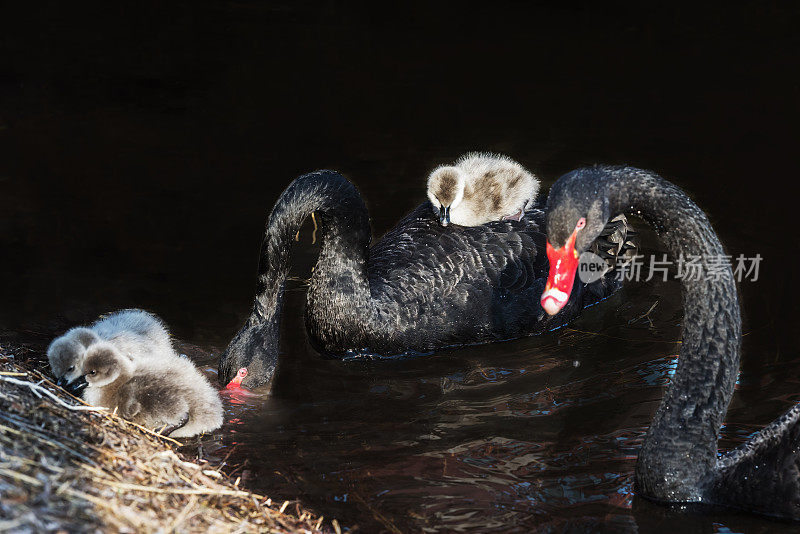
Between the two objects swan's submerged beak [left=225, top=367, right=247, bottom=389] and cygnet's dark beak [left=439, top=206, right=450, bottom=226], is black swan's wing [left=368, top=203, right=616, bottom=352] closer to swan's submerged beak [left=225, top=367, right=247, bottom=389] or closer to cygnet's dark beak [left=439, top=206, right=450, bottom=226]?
cygnet's dark beak [left=439, top=206, right=450, bottom=226]

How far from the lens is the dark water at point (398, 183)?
4.54m

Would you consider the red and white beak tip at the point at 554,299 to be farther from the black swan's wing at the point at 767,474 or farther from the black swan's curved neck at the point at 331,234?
the black swan's curved neck at the point at 331,234

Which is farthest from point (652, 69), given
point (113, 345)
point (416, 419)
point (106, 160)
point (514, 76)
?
point (113, 345)

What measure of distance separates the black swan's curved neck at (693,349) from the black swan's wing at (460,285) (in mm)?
1825

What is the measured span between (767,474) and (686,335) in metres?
0.59

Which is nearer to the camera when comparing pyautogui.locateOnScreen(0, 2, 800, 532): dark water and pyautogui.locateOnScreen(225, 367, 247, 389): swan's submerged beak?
pyautogui.locateOnScreen(0, 2, 800, 532): dark water

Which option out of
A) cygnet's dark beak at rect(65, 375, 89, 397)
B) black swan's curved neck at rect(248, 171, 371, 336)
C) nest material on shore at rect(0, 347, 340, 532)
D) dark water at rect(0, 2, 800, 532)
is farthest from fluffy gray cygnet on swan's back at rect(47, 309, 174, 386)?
black swan's curved neck at rect(248, 171, 371, 336)

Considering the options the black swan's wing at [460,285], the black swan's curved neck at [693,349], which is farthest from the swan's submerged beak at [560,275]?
the black swan's wing at [460,285]

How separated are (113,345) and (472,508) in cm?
182

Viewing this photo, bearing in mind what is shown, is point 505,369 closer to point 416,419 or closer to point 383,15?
point 416,419

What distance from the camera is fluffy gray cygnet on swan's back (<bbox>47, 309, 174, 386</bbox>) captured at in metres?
4.62

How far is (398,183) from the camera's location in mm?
7875

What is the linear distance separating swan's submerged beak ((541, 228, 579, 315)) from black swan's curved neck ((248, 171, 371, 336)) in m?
1.73

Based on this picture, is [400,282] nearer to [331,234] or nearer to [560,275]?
[331,234]
